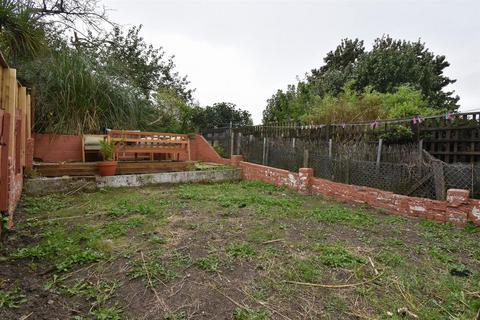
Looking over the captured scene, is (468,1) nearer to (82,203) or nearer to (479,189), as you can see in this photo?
(479,189)

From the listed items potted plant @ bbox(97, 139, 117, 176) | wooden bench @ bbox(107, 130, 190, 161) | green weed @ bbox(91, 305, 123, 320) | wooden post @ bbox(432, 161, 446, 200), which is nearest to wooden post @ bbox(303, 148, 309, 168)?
wooden post @ bbox(432, 161, 446, 200)

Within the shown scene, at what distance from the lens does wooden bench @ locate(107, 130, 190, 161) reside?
711 centimetres

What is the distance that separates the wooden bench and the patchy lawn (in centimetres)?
294

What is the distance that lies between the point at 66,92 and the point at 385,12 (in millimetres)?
9843

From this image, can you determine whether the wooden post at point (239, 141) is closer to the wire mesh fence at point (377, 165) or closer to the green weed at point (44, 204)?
the wire mesh fence at point (377, 165)

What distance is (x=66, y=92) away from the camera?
7418 millimetres

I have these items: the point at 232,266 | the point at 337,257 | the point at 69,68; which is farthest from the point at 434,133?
the point at 69,68

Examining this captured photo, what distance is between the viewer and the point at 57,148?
7.23 metres

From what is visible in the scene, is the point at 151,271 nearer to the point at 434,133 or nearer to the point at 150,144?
the point at 434,133

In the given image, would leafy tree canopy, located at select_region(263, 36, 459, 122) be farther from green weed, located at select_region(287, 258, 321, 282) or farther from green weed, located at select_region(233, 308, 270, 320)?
green weed, located at select_region(233, 308, 270, 320)

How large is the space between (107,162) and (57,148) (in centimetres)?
194

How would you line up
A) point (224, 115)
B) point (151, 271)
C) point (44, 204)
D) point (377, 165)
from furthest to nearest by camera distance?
point (224, 115)
point (377, 165)
point (44, 204)
point (151, 271)

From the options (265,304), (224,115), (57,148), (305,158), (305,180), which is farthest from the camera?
(224,115)

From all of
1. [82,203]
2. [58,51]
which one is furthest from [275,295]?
[58,51]
